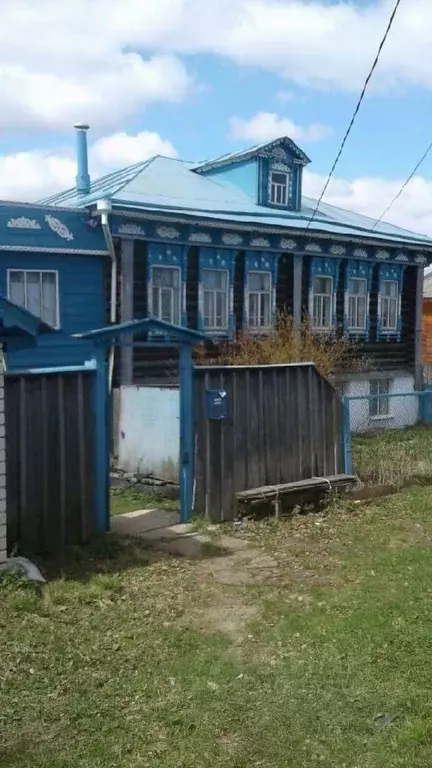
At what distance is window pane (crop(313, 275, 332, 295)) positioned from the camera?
1819 centimetres

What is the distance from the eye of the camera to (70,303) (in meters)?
14.0

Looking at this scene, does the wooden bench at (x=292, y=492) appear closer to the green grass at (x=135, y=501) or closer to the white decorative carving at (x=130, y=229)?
the green grass at (x=135, y=501)

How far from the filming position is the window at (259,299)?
16.9m

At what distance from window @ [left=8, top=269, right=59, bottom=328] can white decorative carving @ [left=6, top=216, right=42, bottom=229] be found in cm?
75

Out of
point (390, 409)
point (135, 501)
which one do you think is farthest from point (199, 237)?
point (135, 501)

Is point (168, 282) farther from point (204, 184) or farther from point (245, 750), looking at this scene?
point (245, 750)

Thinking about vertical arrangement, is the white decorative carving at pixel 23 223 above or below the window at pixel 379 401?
above

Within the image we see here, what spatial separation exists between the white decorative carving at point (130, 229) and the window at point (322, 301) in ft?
17.4

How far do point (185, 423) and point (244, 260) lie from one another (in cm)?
857

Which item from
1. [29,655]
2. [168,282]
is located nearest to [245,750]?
[29,655]

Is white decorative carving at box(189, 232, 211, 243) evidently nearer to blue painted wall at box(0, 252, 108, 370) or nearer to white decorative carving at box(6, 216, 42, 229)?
blue painted wall at box(0, 252, 108, 370)

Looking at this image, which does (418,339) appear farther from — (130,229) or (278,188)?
(130,229)

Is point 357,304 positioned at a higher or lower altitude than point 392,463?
higher

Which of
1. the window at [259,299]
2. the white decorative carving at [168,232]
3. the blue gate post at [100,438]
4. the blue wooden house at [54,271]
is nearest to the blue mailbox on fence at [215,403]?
the blue gate post at [100,438]
